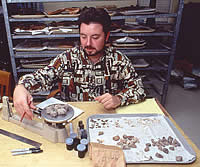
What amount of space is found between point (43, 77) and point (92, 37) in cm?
52

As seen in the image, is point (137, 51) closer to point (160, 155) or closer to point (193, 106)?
point (193, 106)

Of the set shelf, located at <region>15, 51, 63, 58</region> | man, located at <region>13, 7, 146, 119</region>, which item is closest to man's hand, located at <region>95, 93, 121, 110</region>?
man, located at <region>13, 7, 146, 119</region>

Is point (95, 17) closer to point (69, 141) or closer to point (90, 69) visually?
point (90, 69)

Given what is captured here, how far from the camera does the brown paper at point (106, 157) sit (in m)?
0.83

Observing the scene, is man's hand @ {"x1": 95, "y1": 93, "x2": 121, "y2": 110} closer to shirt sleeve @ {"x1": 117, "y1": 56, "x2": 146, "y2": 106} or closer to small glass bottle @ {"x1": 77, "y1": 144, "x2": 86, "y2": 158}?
shirt sleeve @ {"x1": 117, "y1": 56, "x2": 146, "y2": 106}

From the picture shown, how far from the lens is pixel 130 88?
5.07 ft

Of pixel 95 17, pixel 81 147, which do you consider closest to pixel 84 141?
pixel 81 147

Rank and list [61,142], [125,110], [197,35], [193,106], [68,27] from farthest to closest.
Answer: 1. [197,35]
2. [193,106]
3. [68,27]
4. [125,110]
5. [61,142]

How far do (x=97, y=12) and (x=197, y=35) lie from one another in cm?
291

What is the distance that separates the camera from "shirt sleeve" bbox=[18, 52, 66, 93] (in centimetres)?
143

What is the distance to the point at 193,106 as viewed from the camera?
10.3ft

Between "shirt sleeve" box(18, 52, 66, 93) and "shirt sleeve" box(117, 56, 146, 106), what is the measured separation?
1.85 feet

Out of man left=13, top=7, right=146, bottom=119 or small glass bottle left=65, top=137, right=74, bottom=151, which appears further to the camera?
man left=13, top=7, right=146, bottom=119

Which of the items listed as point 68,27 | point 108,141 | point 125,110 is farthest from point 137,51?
point 108,141
